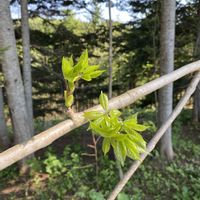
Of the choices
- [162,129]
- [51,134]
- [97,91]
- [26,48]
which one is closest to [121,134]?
[51,134]

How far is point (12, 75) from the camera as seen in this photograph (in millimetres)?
4188

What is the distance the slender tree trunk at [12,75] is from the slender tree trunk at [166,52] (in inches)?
97.8

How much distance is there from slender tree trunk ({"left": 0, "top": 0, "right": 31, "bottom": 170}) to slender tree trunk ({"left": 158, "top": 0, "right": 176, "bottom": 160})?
8.15 ft

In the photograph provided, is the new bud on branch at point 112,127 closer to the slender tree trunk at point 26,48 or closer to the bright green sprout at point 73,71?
the bright green sprout at point 73,71

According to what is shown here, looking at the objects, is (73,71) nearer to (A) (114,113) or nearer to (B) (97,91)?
(A) (114,113)

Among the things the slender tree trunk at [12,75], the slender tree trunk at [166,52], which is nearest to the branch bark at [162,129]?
the slender tree trunk at [12,75]

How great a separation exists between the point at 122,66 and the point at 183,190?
6271 millimetres

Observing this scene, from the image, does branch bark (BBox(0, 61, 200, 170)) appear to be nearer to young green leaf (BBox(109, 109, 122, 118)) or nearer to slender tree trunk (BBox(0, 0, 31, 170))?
young green leaf (BBox(109, 109, 122, 118))

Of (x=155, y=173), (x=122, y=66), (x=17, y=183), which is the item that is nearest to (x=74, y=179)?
(x=17, y=183)

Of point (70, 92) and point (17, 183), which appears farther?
→ point (17, 183)

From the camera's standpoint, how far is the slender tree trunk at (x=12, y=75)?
3.95m

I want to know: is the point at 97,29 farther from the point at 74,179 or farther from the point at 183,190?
the point at 183,190

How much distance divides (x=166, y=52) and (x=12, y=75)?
106 inches

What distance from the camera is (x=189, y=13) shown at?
22.2 ft
